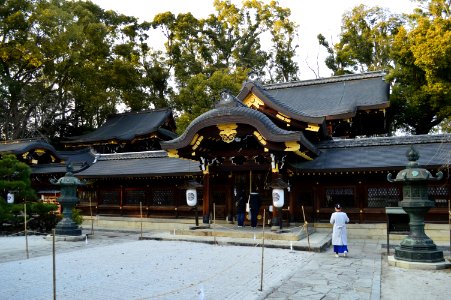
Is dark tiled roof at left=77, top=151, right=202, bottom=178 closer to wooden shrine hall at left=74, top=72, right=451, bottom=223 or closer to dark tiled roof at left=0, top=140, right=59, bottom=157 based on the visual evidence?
wooden shrine hall at left=74, top=72, right=451, bottom=223

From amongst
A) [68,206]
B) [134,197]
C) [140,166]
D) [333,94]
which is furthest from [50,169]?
[333,94]

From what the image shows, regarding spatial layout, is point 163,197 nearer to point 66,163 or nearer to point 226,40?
point 66,163

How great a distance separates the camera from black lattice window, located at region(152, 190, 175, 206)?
2097 centimetres

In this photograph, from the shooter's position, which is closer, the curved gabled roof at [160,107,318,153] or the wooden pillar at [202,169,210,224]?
the curved gabled roof at [160,107,318,153]

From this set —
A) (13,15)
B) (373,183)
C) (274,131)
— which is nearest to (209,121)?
(274,131)

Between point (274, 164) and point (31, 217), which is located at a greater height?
point (274, 164)

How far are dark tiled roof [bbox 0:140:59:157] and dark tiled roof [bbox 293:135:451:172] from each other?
19.8m

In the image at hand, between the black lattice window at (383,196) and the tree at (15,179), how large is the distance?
14838mm

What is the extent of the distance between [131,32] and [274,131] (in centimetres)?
3459

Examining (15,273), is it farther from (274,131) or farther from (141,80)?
(141,80)

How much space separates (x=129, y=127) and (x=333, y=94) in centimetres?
1896

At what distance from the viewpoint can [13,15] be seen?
3303cm

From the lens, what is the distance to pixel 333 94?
26.1 meters

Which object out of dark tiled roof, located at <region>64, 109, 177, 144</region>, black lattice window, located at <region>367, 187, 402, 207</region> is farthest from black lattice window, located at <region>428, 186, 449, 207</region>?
dark tiled roof, located at <region>64, 109, 177, 144</region>
